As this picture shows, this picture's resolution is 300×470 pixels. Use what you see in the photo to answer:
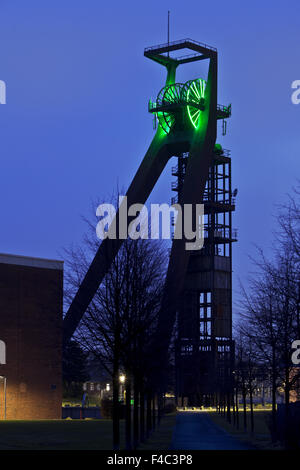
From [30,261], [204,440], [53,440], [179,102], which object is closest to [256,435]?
[204,440]

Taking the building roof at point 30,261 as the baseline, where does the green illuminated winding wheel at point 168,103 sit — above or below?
above

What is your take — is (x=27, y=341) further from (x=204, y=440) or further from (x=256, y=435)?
(x=204, y=440)

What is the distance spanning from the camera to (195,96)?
9581cm

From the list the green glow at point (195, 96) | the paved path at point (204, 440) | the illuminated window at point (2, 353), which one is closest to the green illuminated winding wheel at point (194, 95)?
the green glow at point (195, 96)

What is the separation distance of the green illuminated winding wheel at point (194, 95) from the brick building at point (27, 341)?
28828mm

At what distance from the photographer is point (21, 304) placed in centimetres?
7288

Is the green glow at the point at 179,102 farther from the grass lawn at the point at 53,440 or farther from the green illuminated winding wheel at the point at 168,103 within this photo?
the grass lawn at the point at 53,440

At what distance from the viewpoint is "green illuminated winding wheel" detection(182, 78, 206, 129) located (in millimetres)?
94719

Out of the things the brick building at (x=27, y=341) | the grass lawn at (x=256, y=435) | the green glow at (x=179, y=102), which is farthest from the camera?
the green glow at (x=179, y=102)

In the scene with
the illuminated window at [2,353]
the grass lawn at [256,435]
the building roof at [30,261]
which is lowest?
the grass lawn at [256,435]

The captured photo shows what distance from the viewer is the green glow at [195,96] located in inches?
3733

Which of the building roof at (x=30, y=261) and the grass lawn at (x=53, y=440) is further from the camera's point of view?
the building roof at (x=30, y=261)
